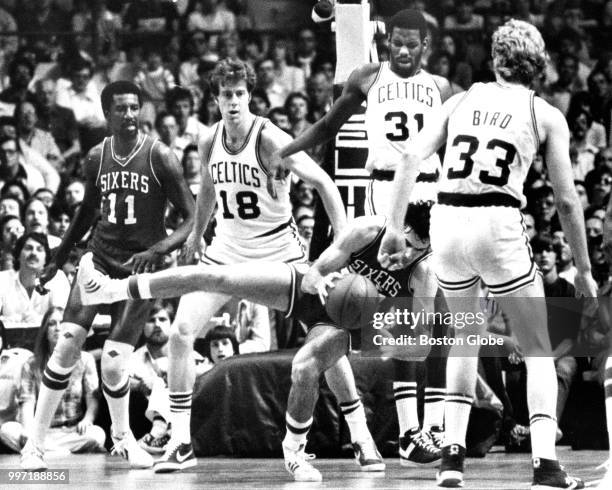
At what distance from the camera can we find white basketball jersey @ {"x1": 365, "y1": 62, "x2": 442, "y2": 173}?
8.26 meters

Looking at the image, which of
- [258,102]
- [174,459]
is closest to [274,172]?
[174,459]

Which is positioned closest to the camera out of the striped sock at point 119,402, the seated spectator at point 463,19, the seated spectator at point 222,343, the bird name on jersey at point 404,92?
the bird name on jersey at point 404,92

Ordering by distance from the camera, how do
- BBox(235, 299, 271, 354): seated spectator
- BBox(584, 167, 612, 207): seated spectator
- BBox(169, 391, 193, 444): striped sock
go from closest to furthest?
BBox(169, 391, 193, 444): striped sock → BBox(235, 299, 271, 354): seated spectator → BBox(584, 167, 612, 207): seated spectator

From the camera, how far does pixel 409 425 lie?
8219mm

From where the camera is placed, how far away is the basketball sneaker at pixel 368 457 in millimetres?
8203

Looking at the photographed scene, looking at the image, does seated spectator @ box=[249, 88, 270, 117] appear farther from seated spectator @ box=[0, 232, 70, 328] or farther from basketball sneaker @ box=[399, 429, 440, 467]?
basketball sneaker @ box=[399, 429, 440, 467]

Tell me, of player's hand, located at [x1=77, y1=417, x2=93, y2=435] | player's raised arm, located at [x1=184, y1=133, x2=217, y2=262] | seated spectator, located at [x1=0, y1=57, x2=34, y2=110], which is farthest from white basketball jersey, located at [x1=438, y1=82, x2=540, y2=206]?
seated spectator, located at [x1=0, y1=57, x2=34, y2=110]

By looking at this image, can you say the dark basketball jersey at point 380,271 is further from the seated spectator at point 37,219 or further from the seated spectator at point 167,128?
the seated spectator at point 167,128

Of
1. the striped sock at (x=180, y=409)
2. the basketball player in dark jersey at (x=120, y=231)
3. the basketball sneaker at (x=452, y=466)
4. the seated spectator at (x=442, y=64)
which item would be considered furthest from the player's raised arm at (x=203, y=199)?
the seated spectator at (x=442, y=64)

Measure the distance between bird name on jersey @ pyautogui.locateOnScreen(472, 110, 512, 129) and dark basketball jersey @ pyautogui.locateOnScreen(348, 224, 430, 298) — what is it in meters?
1.16

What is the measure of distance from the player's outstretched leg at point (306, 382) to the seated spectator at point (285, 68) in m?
6.81

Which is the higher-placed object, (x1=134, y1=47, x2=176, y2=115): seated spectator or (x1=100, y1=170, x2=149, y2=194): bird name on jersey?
(x1=134, y1=47, x2=176, y2=115): seated spectator

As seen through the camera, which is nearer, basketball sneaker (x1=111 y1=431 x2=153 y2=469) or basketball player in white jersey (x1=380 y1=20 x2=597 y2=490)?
basketball player in white jersey (x1=380 y1=20 x2=597 y2=490)

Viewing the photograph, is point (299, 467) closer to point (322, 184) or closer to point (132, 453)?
point (132, 453)
